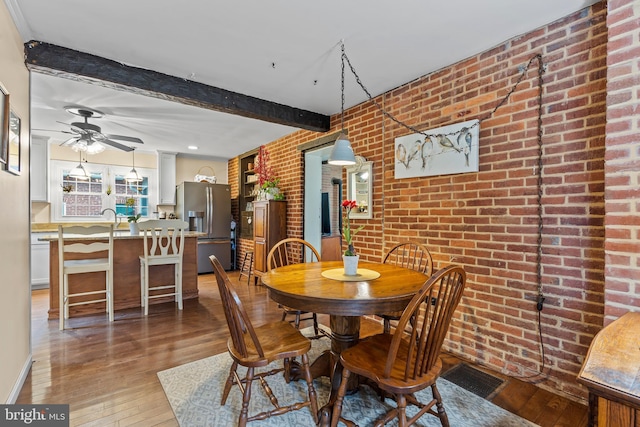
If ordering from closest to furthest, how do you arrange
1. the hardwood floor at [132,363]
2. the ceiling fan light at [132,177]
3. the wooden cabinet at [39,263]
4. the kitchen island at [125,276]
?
the hardwood floor at [132,363]
the kitchen island at [125,276]
the wooden cabinet at [39,263]
the ceiling fan light at [132,177]

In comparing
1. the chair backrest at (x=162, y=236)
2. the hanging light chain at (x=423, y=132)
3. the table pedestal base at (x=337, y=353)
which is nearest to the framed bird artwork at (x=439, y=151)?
the hanging light chain at (x=423, y=132)

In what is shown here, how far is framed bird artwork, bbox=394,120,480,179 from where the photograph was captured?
241cm

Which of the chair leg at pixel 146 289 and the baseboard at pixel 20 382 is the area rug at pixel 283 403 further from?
the chair leg at pixel 146 289

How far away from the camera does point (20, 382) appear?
6.34 feet

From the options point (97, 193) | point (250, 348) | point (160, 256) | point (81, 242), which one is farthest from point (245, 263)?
point (250, 348)

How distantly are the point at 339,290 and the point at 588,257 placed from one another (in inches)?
60.9

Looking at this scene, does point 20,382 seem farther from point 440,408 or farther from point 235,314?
point 440,408

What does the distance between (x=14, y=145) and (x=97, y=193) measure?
423cm

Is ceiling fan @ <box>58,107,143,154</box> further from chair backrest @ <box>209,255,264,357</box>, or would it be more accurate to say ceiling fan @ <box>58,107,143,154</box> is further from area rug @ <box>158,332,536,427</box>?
chair backrest @ <box>209,255,264,357</box>

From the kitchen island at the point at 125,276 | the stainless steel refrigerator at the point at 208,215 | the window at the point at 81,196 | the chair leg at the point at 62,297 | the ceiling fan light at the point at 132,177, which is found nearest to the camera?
the chair leg at the point at 62,297

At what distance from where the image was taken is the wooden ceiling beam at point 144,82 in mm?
2273

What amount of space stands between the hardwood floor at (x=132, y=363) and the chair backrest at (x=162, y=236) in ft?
2.21

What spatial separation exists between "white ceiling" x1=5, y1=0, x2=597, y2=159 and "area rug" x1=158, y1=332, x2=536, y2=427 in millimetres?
2413

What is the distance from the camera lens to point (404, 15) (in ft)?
6.31
